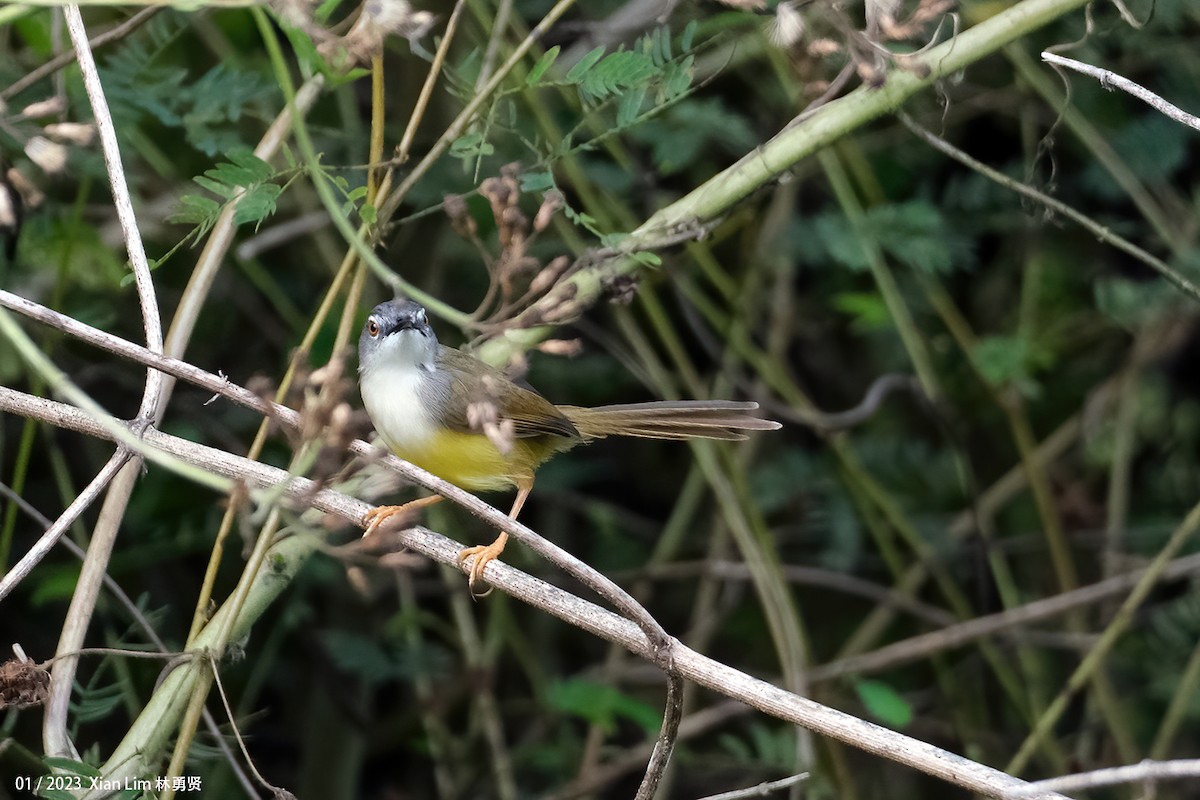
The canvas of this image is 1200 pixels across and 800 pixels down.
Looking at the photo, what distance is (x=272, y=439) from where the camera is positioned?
3959 millimetres

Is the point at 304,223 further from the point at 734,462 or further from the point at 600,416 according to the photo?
the point at 734,462

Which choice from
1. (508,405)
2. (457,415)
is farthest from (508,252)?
(508,405)

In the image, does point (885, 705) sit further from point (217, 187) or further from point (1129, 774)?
point (217, 187)

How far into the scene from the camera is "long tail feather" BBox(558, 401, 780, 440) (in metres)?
3.22

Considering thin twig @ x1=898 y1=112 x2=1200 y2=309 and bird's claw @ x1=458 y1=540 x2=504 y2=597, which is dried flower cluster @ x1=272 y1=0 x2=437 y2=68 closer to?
bird's claw @ x1=458 y1=540 x2=504 y2=597

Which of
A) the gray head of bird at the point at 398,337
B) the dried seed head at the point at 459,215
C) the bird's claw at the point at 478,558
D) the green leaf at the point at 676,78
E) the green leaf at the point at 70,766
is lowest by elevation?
the green leaf at the point at 70,766

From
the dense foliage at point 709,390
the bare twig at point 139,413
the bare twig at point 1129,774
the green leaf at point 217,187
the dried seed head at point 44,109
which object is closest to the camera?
the bare twig at point 1129,774

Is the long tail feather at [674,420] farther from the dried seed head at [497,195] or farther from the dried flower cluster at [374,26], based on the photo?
the dried flower cluster at [374,26]

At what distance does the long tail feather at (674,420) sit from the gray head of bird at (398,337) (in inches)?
18.7

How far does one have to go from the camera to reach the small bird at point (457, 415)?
3.07m

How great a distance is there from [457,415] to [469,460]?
0.12m

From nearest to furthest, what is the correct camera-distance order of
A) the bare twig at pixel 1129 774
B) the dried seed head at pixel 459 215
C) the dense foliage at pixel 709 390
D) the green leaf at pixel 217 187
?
the bare twig at pixel 1129 774, the dried seed head at pixel 459 215, the green leaf at pixel 217 187, the dense foliage at pixel 709 390

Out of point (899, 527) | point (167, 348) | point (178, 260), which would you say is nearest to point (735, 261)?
point (899, 527)

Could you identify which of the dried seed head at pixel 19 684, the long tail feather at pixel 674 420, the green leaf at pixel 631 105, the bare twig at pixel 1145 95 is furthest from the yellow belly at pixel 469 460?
the bare twig at pixel 1145 95
